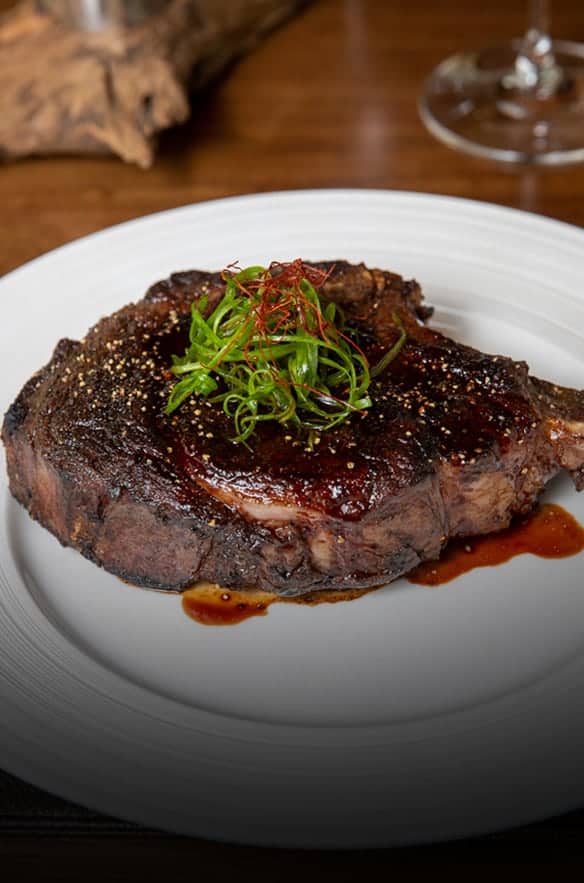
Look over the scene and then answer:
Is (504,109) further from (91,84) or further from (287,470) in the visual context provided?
(287,470)

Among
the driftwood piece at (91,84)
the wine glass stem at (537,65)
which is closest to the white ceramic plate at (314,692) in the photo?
the driftwood piece at (91,84)

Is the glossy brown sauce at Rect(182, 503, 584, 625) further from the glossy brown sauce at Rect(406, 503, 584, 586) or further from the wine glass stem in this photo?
the wine glass stem

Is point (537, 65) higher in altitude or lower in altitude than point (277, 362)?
lower

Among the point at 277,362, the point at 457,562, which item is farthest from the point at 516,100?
the point at 457,562

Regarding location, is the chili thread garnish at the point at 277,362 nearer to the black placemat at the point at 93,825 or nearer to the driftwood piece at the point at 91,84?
the black placemat at the point at 93,825

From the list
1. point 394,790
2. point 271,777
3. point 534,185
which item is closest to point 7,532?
point 271,777

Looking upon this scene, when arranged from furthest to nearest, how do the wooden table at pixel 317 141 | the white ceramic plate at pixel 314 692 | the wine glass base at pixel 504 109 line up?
the wine glass base at pixel 504 109
the wooden table at pixel 317 141
the white ceramic plate at pixel 314 692

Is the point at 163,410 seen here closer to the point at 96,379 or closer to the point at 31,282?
the point at 96,379

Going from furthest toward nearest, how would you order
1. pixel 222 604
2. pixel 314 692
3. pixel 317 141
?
pixel 317 141
pixel 222 604
pixel 314 692
